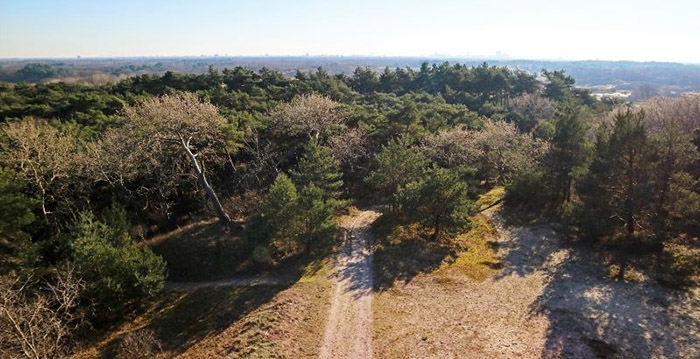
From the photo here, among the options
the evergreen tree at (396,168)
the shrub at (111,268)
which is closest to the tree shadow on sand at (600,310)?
the evergreen tree at (396,168)

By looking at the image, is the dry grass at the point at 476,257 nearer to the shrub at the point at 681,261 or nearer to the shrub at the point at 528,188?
the shrub at the point at 528,188

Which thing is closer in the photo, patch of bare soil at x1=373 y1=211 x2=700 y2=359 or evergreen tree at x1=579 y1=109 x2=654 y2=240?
patch of bare soil at x1=373 y1=211 x2=700 y2=359

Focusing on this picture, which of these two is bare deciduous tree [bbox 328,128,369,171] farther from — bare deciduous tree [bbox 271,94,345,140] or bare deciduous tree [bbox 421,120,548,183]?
bare deciduous tree [bbox 421,120,548,183]

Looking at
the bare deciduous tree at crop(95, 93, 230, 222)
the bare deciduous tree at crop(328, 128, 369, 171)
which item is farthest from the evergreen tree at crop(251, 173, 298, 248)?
the bare deciduous tree at crop(328, 128, 369, 171)

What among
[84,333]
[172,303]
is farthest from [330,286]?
[84,333]

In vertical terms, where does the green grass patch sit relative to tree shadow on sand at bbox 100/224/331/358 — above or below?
above

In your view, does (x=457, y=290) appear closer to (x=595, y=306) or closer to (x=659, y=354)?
(x=595, y=306)
